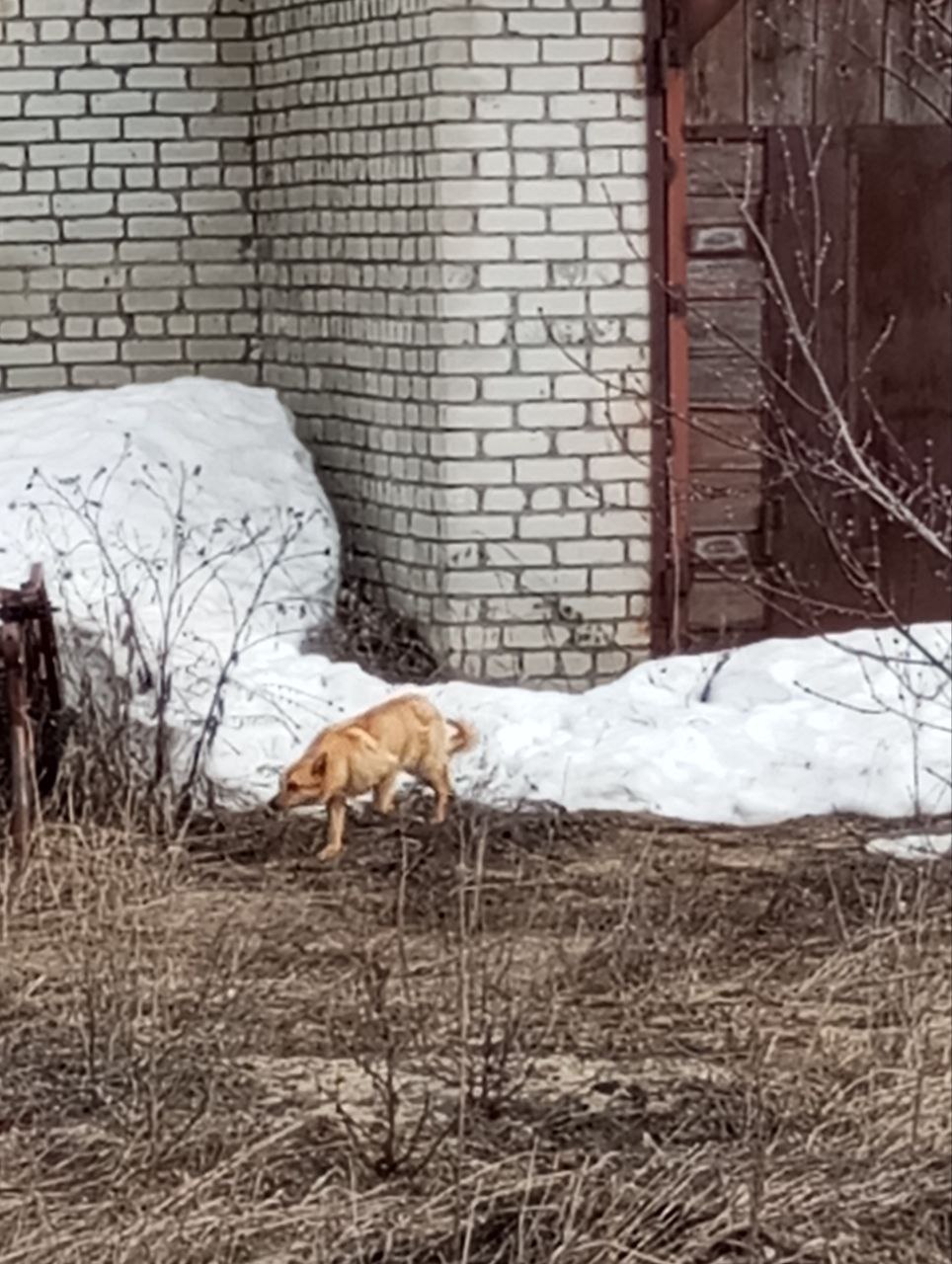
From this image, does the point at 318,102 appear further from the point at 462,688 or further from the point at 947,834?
the point at 947,834

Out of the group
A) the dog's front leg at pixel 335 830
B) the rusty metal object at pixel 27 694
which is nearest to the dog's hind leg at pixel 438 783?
the dog's front leg at pixel 335 830

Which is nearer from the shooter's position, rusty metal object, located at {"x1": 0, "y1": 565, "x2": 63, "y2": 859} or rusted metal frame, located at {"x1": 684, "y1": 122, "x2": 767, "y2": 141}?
rusty metal object, located at {"x1": 0, "y1": 565, "x2": 63, "y2": 859}

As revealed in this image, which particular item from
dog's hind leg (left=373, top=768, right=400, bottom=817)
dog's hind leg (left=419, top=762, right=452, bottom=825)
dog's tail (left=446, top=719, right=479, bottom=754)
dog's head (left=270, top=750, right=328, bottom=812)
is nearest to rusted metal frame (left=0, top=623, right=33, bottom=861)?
dog's head (left=270, top=750, right=328, bottom=812)

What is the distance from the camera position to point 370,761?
7.23 m

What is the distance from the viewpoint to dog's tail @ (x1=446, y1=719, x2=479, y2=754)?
7617 mm

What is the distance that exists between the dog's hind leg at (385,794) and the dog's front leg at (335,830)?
130mm

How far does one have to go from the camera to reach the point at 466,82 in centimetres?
920

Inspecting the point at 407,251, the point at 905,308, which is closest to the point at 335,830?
the point at 407,251

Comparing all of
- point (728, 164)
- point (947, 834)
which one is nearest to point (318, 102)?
point (728, 164)

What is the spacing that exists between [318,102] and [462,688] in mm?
2630

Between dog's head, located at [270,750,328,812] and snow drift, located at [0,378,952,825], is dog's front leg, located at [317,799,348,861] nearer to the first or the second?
dog's head, located at [270,750,328,812]

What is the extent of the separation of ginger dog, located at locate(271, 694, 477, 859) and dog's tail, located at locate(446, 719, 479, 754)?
0.10m

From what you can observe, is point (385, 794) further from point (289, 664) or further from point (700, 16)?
point (700, 16)

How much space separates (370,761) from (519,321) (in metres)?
2.55
